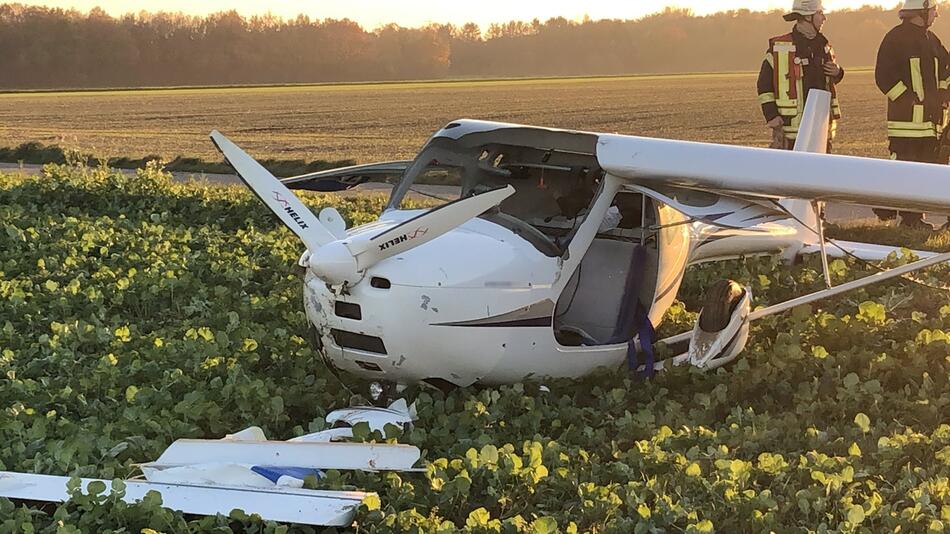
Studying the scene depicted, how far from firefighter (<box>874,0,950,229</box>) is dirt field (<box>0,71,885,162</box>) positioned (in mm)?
13096

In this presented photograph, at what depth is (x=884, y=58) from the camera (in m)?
11.2

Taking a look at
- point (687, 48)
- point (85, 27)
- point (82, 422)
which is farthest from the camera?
point (687, 48)

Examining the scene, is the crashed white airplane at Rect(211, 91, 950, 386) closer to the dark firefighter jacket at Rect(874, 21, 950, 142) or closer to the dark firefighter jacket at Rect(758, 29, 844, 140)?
the dark firefighter jacket at Rect(758, 29, 844, 140)

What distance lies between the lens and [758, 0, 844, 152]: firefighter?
10859 millimetres

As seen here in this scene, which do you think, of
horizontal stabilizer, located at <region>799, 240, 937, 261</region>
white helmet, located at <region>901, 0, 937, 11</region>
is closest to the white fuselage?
horizontal stabilizer, located at <region>799, 240, 937, 261</region>

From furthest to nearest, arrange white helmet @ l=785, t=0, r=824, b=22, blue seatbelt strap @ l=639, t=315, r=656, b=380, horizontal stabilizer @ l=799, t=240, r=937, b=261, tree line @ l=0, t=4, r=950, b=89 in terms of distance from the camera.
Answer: tree line @ l=0, t=4, r=950, b=89 < white helmet @ l=785, t=0, r=824, b=22 < horizontal stabilizer @ l=799, t=240, r=937, b=261 < blue seatbelt strap @ l=639, t=315, r=656, b=380

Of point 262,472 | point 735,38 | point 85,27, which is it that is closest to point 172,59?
point 85,27

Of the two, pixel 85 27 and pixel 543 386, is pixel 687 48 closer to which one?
pixel 85 27

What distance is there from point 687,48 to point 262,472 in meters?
129

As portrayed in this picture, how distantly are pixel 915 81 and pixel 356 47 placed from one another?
103m

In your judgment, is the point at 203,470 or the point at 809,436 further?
the point at 809,436

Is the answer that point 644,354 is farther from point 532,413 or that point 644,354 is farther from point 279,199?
Answer: point 279,199

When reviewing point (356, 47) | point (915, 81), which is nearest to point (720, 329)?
point (915, 81)

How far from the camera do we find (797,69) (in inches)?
430
